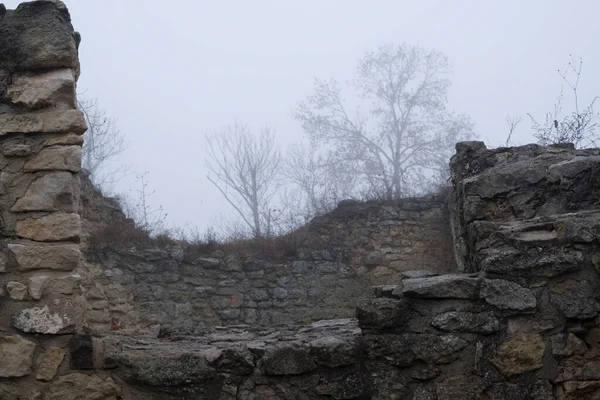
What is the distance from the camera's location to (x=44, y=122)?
2854 mm

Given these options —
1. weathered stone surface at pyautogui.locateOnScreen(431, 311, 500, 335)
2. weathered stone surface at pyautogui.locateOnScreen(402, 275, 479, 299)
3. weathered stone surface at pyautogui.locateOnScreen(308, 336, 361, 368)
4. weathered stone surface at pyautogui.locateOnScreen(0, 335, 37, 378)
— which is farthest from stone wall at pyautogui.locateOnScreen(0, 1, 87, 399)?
weathered stone surface at pyautogui.locateOnScreen(431, 311, 500, 335)

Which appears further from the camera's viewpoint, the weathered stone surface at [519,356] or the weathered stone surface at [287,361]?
the weathered stone surface at [287,361]

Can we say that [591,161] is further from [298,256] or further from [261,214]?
[261,214]

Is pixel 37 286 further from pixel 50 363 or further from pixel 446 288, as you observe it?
pixel 446 288

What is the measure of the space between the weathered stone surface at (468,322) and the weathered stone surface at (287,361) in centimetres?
58

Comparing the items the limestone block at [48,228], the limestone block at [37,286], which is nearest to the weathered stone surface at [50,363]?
the limestone block at [37,286]

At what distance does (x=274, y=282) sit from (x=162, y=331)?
5.05 m

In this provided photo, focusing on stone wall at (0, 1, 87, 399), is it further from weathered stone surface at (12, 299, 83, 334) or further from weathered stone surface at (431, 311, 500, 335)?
weathered stone surface at (431, 311, 500, 335)

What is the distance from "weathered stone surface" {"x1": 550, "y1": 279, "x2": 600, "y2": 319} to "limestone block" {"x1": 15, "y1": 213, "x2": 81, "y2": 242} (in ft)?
6.97

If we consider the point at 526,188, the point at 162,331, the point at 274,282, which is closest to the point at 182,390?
the point at 162,331

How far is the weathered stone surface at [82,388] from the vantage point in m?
2.65

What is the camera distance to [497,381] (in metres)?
2.70

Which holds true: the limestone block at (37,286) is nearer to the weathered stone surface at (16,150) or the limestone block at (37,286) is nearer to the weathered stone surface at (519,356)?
the weathered stone surface at (16,150)

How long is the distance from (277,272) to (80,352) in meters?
6.02
